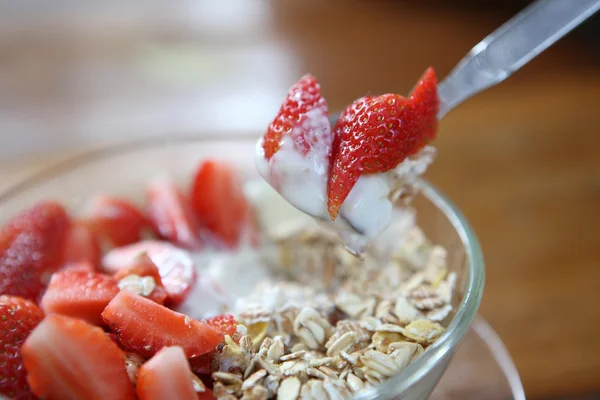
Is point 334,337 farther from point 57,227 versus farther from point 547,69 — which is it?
point 547,69

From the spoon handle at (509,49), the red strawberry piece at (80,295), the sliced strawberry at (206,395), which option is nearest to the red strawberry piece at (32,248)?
the red strawberry piece at (80,295)

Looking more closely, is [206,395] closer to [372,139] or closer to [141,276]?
[141,276]

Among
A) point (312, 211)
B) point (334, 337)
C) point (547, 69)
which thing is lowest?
point (334, 337)

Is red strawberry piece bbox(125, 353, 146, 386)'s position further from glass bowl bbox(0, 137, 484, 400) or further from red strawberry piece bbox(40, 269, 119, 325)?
glass bowl bbox(0, 137, 484, 400)

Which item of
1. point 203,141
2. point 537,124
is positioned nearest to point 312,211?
point 203,141

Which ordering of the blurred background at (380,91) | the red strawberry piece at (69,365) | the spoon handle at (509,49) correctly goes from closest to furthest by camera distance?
1. the red strawberry piece at (69,365)
2. the spoon handle at (509,49)
3. the blurred background at (380,91)

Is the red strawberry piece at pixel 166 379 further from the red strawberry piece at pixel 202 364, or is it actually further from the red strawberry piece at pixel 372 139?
the red strawberry piece at pixel 372 139
